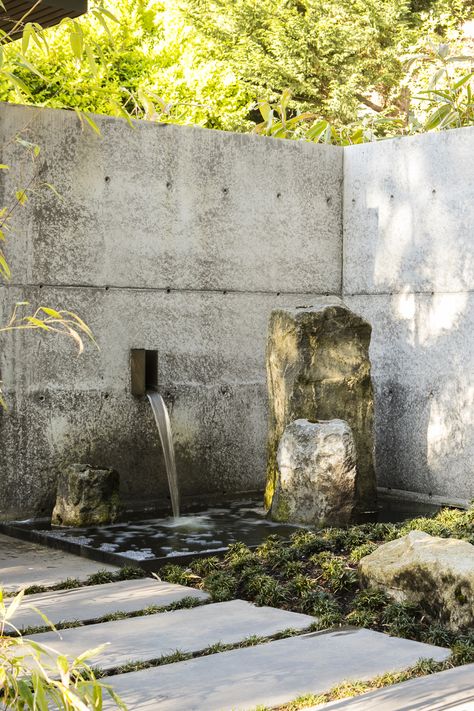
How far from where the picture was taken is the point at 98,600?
4.05 m

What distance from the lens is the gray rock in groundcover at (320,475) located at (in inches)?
215

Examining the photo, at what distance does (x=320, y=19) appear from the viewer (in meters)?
18.6

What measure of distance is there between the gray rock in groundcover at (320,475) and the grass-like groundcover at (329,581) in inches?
7.2

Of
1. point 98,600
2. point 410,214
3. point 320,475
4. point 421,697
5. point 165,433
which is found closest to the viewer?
point 421,697

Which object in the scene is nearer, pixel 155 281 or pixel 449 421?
pixel 155 281

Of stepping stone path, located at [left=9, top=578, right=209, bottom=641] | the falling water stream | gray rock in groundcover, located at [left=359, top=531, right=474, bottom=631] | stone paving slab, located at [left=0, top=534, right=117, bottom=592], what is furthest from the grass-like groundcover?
the falling water stream

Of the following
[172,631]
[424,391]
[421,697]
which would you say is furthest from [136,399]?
[421,697]

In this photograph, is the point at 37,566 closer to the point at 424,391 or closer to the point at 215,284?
the point at 215,284

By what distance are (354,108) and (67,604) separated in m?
15.6

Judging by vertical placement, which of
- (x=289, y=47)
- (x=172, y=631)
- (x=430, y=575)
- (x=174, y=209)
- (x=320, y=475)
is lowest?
(x=172, y=631)

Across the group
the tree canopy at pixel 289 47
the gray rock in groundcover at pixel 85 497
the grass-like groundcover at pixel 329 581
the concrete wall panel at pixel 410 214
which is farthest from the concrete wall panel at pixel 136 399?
the tree canopy at pixel 289 47

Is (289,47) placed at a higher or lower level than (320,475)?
higher

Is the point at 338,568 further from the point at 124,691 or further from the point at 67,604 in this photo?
the point at 124,691

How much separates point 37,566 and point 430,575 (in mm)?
1975
